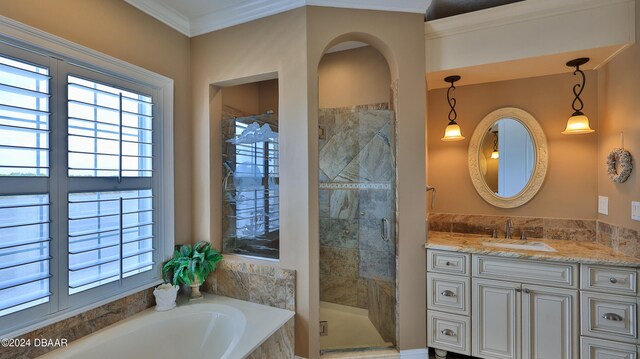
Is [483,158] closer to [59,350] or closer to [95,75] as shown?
[95,75]

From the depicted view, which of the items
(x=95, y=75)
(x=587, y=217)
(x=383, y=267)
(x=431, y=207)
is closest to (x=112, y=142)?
(x=95, y=75)

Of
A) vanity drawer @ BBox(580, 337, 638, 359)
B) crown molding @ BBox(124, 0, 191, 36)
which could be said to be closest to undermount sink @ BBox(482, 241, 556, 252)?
vanity drawer @ BBox(580, 337, 638, 359)

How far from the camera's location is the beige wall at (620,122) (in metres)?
1.80

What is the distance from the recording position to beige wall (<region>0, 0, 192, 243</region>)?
1.55m

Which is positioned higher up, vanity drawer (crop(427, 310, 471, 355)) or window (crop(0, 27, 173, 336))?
window (crop(0, 27, 173, 336))

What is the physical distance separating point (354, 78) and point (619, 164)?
7.32 feet

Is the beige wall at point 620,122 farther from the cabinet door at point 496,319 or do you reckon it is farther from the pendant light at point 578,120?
the cabinet door at point 496,319

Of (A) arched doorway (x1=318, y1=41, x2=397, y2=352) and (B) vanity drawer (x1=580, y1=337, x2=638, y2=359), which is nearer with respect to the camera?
(B) vanity drawer (x1=580, y1=337, x2=638, y2=359)

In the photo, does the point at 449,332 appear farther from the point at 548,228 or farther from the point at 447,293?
the point at 548,228

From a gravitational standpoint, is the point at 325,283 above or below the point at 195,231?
below

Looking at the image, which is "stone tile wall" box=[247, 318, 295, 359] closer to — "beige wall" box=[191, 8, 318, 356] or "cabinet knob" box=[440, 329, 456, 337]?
"beige wall" box=[191, 8, 318, 356]

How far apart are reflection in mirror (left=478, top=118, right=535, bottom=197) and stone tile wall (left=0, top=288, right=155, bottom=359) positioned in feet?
10.4

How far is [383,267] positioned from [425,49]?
75.0 inches

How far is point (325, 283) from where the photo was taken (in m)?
2.48
